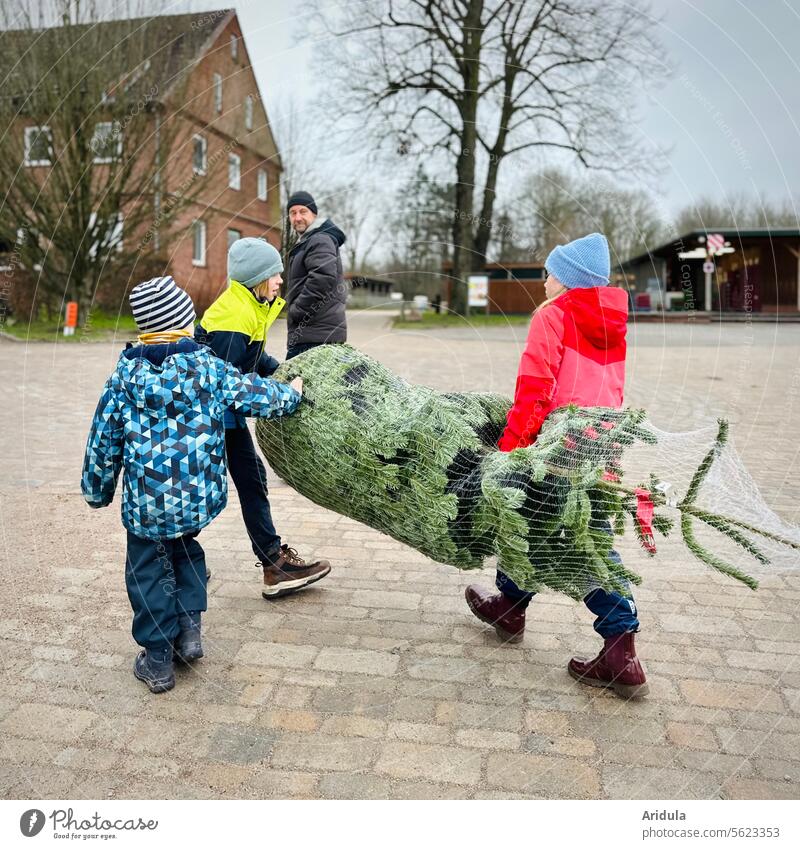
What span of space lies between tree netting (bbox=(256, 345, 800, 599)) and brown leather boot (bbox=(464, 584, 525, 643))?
508 millimetres

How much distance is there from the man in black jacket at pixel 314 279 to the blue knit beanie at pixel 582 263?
1.56m

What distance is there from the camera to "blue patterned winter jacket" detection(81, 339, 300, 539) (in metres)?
3.12

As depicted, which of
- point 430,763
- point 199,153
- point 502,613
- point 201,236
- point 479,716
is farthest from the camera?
point 201,236

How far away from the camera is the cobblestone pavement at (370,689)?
2713 mm

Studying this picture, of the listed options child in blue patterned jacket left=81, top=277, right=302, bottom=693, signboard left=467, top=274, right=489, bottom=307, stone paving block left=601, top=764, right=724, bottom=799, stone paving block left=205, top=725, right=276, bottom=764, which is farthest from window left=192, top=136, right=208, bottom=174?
stone paving block left=601, top=764, right=724, bottom=799

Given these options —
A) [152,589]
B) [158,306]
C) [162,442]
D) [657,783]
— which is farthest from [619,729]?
[158,306]

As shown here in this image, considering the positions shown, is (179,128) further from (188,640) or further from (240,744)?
(240,744)

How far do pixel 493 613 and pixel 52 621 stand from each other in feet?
7.07

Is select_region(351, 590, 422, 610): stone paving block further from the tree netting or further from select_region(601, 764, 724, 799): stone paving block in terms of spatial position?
select_region(601, 764, 724, 799): stone paving block

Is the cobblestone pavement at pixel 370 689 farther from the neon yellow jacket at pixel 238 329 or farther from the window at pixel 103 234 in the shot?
the window at pixel 103 234

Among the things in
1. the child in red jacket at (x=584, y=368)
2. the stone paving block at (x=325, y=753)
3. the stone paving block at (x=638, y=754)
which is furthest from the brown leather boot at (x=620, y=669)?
the stone paving block at (x=325, y=753)

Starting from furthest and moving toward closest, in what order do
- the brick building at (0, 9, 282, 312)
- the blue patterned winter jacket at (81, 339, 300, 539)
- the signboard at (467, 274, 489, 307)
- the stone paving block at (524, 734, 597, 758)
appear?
the brick building at (0, 9, 282, 312)
the signboard at (467, 274, 489, 307)
the blue patterned winter jacket at (81, 339, 300, 539)
the stone paving block at (524, 734, 597, 758)

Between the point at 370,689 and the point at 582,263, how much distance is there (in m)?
2.00

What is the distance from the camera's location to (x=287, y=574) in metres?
4.23
